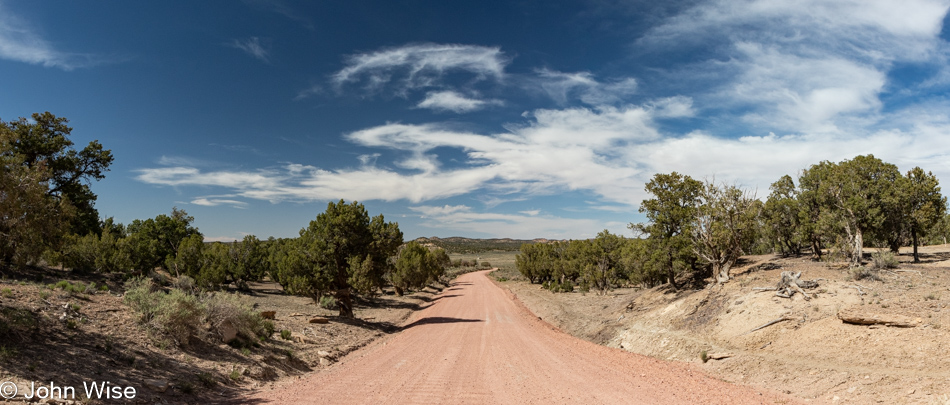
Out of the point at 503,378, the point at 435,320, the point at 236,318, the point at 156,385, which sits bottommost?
the point at 435,320

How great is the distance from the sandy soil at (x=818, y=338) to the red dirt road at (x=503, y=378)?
4.44 feet

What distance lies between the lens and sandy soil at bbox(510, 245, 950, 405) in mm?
9750

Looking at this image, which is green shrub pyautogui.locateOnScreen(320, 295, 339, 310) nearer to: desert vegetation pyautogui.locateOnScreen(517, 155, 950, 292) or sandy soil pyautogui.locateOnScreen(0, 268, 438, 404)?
sandy soil pyautogui.locateOnScreen(0, 268, 438, 404)

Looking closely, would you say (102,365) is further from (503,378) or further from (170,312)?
(503,378)

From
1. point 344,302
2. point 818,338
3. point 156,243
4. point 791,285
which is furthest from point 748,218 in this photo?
point 156,243

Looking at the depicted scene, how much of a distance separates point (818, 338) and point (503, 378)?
10648mm

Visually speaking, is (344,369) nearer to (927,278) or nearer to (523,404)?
(523,404)

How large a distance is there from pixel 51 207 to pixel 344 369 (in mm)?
9595

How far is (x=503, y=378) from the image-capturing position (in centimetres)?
1242

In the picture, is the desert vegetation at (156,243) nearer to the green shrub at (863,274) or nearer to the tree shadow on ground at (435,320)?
the tree shadow on ground at (435,320)

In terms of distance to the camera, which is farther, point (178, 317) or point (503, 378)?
point (503, 378)

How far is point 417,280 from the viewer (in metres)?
49.7

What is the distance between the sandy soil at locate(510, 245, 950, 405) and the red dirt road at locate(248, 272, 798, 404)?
4.44ft

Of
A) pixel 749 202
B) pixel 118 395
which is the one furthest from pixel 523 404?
pixel 749 202
